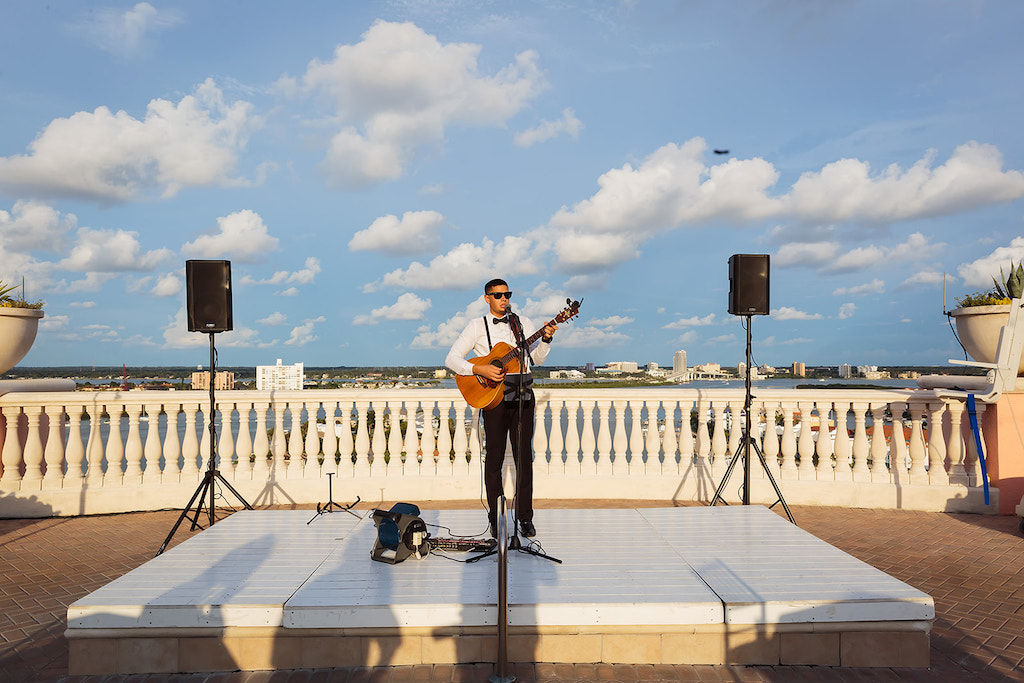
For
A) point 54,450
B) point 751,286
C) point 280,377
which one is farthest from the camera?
point 280,377

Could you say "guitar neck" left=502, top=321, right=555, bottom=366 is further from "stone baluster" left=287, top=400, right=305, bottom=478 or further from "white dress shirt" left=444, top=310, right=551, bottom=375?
"stone baluster" left=287, top=400, right=305, bottom=478

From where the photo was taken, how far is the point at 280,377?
7004 millimetres

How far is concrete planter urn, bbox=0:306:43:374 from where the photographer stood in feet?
19.9

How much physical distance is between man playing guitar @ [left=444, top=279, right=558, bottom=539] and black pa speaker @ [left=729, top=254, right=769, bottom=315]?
8.41 ft

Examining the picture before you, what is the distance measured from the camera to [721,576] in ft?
10.8

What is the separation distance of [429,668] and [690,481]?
14.5ft

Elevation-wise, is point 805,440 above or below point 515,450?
below

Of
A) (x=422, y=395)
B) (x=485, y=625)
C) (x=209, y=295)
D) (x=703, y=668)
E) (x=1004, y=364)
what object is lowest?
(x=703, y=668)

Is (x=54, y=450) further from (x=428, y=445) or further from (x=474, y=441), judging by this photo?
(x=474, y=441)

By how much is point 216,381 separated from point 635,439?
462cm

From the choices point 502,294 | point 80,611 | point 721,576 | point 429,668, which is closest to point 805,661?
point 721,576

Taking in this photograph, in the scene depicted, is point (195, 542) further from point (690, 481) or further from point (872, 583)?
point (690, 481)

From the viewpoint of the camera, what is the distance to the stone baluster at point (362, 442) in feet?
21.4

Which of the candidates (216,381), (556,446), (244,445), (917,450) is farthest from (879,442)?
(216,381)
